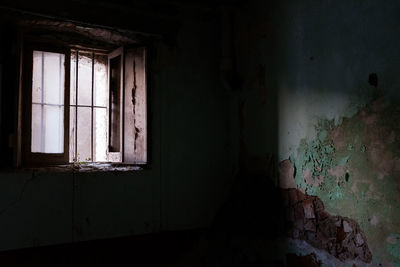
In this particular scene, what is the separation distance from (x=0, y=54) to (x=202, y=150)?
5.90ft

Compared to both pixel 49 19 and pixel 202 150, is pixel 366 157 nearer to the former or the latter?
pixel 202 150

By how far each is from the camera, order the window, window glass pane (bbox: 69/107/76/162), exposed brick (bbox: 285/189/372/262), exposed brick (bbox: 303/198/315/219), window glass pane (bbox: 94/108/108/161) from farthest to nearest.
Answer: window glass pane (bbox: 94/108/108/161) → window glass pane (bbox: 69/107/76/162) → the window → exposed brick (bbox: 303/198/315/219) → exposed brick (bbox: 285/189/372/262)

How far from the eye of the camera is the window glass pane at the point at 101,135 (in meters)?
3.31

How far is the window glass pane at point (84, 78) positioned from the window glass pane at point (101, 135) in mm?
151

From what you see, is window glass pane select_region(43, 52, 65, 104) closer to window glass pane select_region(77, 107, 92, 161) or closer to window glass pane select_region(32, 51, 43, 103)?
window glass pane select_region(32, 51, 43, 103)

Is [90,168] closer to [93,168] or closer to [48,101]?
[93,168]

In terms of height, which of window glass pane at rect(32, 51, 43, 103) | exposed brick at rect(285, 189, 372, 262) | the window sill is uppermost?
window glass pane at rect(32, 51, 43, 103)

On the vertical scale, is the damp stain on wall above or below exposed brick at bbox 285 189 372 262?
above

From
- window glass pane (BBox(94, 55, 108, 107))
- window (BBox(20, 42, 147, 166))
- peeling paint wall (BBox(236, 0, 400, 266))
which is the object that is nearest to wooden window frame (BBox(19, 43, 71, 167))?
window (BBox(20, 42, 147, 166))

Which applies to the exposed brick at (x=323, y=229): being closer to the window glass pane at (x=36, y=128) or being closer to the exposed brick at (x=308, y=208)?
the exposed brick at (x=308, y=208)

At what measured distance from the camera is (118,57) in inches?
129

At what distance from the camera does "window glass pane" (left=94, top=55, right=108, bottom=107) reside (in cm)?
332

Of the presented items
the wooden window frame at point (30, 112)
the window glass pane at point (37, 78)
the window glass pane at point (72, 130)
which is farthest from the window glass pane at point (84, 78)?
the window glass pane at point (37, 78)

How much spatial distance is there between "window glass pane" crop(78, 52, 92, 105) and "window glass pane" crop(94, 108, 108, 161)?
0.50 feet
